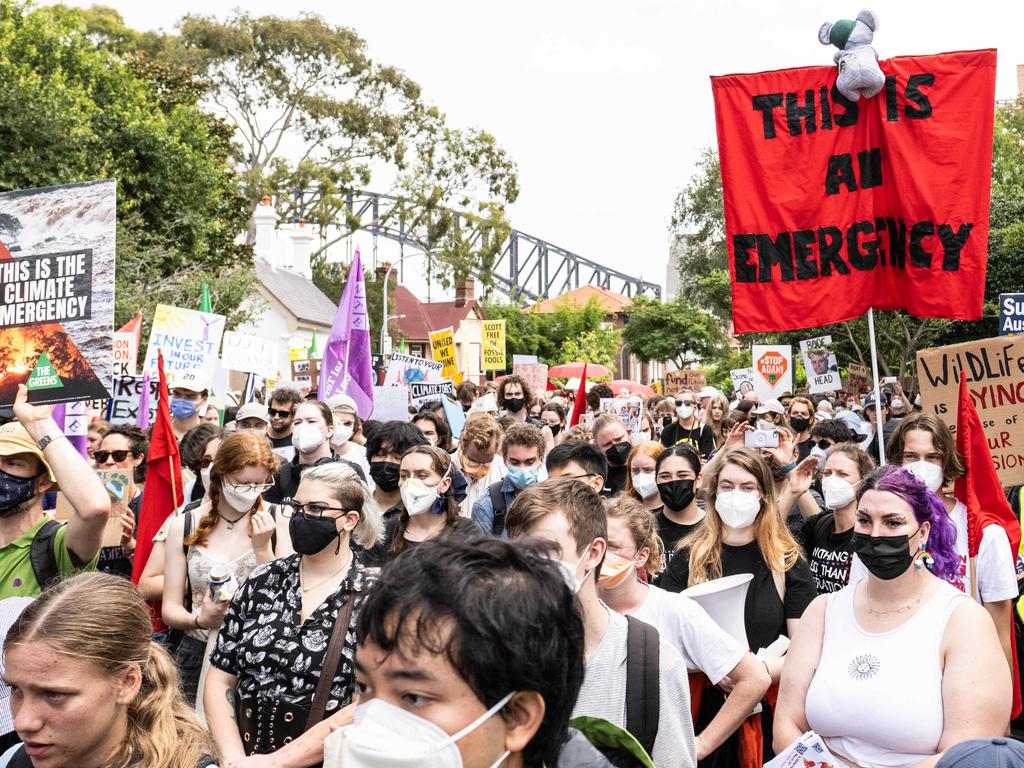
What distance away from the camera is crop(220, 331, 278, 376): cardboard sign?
571 inches

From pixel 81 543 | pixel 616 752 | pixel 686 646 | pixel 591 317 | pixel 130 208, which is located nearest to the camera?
pixel 616 752

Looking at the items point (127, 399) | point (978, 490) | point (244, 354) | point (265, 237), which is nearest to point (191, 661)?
point (978, 490)

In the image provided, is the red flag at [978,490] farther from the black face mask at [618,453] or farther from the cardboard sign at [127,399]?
the cardboard sign at [127,399]

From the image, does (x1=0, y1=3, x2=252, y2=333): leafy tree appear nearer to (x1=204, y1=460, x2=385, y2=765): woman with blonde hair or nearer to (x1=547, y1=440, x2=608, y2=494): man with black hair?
(x1=547, y1=440, x2=608, y2=494): man with black hair

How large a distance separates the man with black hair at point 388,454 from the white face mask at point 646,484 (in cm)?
121

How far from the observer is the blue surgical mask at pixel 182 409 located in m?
9.18

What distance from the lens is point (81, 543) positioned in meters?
4.00

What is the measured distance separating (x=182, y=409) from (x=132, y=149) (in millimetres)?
19162

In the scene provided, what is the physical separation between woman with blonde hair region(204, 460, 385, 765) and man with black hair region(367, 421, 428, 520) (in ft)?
7.54

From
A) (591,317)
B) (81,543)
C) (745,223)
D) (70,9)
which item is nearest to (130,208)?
(70,9)

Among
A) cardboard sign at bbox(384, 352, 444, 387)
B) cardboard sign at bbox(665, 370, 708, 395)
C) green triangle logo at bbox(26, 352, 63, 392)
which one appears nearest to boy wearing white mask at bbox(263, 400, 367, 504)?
green triangle logo at bbox(26, 352, 63, 392)

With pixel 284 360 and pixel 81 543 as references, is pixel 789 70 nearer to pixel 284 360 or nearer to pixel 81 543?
pixel 81 543

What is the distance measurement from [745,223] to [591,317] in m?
68.5

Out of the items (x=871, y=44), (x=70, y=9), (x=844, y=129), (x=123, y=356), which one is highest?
(x=70, y=9)
